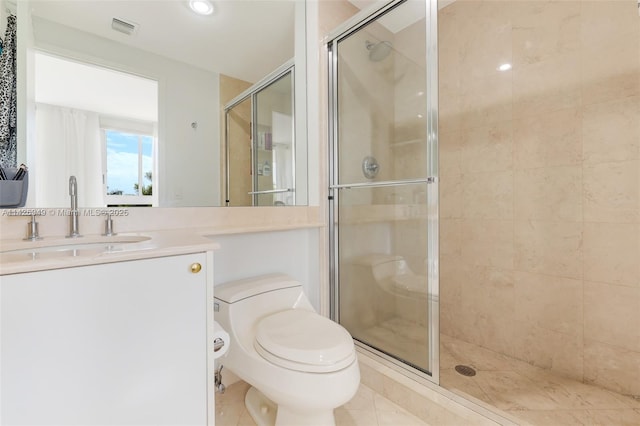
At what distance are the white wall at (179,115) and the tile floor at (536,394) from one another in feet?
5.19

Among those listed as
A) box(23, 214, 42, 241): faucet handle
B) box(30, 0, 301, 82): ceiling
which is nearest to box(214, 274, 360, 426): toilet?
box(23, 214, 42, 241): faucet handle

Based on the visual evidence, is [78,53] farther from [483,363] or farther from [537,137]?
[483,363]

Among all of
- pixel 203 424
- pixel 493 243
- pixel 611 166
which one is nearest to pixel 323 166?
pixel 493 243

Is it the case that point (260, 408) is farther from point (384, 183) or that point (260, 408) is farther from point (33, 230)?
point (384, 183)

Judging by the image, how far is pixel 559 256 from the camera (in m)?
1.57

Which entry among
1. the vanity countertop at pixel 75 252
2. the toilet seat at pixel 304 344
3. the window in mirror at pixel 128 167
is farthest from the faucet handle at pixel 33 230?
the toilet seat at pixel 304 344

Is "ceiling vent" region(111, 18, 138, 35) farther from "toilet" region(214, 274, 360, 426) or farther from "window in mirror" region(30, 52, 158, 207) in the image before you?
"toilet" region(214, 274, 360, 426)

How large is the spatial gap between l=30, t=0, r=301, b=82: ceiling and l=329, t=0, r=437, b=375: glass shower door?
400mm

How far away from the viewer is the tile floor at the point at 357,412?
1.25 meters

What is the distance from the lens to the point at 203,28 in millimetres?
1491

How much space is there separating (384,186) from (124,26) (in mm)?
1454

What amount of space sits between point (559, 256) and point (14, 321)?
2187 mm

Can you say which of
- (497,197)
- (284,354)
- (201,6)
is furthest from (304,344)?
(201,6)

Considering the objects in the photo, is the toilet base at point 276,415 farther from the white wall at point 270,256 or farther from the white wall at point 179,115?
the white wall at point 179,115
